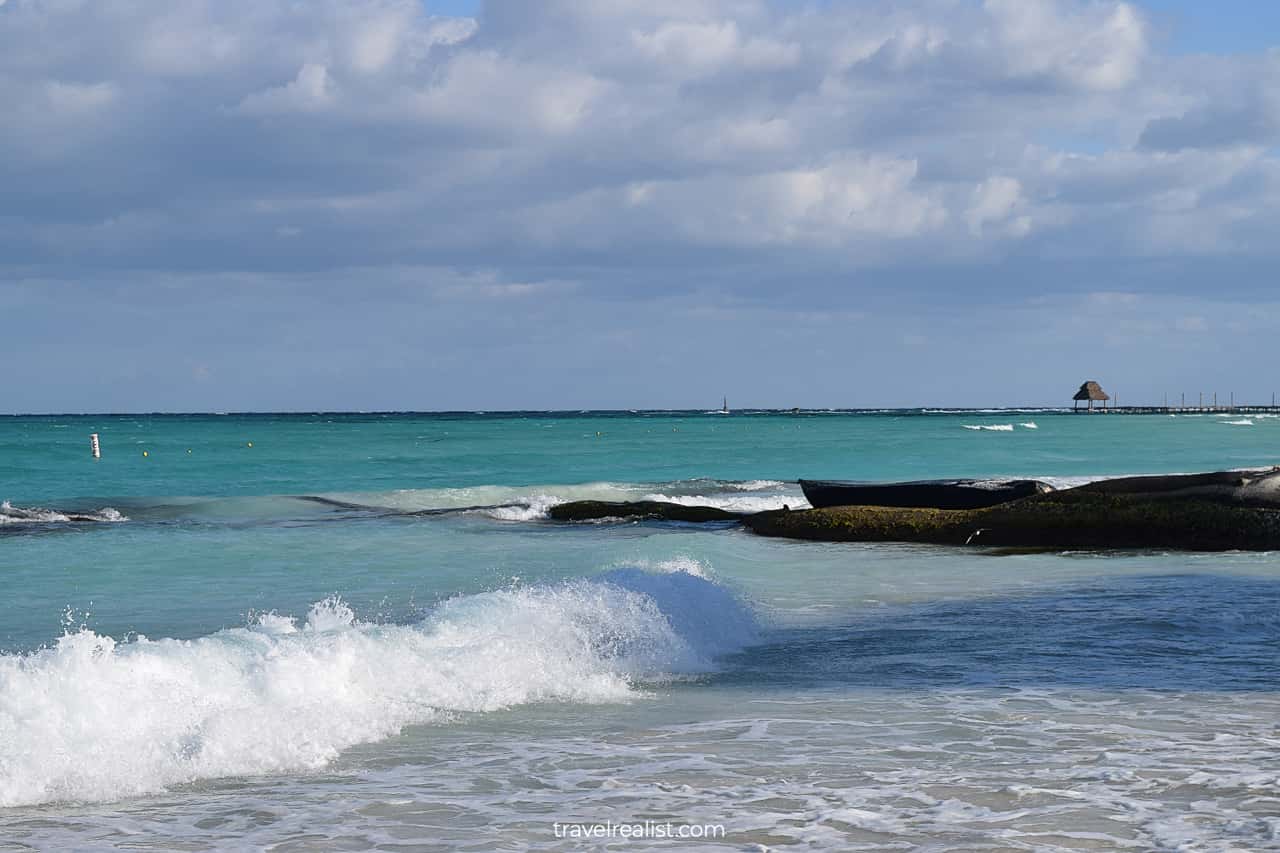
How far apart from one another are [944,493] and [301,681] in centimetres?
1596

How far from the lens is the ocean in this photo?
5.81 metres

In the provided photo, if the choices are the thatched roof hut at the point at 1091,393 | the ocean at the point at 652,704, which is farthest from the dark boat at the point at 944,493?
the thatched roof hut at the point at 1091,393

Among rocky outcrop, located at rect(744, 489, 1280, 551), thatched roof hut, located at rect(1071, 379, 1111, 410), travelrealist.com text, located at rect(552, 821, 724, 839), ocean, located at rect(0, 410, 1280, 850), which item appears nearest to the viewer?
travelrealist.com text, located at rect(552, 821, 724, 839)

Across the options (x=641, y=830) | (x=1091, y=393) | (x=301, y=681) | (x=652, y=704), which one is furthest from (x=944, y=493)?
(x=1091, y=393)

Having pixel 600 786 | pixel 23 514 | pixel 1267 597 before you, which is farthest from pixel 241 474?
pixel 600 786

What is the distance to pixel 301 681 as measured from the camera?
331 inches

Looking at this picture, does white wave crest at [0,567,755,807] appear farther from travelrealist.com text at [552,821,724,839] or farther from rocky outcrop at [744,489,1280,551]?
rocky outcrop at [744,489,1280,551]

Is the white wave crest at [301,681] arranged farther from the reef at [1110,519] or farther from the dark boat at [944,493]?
the dark boat at [944,493]

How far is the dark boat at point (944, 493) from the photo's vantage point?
2214 cm

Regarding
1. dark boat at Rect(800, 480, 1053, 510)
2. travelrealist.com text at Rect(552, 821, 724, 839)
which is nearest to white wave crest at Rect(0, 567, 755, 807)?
travelrealist.com text at Rect(552, 821, 724, 839)

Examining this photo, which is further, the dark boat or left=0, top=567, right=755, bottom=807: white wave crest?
the dark boat

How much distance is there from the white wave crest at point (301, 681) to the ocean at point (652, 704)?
0.08 ft

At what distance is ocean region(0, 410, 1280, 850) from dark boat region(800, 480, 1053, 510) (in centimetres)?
429

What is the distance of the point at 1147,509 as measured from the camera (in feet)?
61.7
